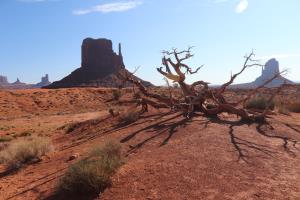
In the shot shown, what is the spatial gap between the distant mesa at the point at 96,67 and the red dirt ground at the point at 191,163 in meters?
72.4

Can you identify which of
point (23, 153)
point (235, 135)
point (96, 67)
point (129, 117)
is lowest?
point (23, 153)

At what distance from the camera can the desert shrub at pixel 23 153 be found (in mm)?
10923

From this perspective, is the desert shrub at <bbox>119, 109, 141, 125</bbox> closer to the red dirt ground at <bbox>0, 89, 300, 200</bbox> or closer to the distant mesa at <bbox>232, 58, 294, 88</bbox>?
the red dirt ground at <bbox>0, 89, 300, 200</bbox>

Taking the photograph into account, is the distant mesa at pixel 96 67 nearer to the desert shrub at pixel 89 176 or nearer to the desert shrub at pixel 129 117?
the desert shrub at pixel 129 117

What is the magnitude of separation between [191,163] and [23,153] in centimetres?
569

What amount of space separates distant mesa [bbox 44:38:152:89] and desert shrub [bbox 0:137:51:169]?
7157 centimetres

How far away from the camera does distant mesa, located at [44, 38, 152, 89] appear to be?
287 ft

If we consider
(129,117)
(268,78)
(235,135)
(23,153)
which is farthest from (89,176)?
(268,78)

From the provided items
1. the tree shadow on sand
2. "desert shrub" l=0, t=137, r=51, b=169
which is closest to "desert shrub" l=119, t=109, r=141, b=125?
the tree shadow on sand

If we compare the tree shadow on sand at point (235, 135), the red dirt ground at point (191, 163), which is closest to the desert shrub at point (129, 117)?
the red dirt ground at point (191, 163)

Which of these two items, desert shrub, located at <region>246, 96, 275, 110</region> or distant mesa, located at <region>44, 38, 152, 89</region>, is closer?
desert shrub, located at <region>246, 96, 275, 110</region>

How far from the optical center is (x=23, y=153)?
11266 mm

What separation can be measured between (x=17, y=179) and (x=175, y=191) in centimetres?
474

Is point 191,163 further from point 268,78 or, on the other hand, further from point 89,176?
point 268,78
